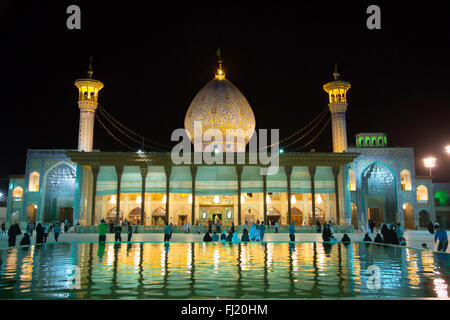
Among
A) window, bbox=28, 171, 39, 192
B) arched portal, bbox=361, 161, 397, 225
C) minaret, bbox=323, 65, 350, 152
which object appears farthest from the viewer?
arched portal, bbox=361, 161, 397, 225

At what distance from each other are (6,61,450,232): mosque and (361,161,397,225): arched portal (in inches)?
3.9

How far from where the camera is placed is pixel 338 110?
34.2 m

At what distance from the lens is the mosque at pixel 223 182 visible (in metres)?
29.3

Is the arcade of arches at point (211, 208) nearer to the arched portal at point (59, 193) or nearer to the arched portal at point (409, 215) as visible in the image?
the arched portal at point (59, 193)

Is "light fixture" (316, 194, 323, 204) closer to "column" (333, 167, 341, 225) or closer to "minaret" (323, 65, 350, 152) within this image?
"column" (333, 167, 341, 225)

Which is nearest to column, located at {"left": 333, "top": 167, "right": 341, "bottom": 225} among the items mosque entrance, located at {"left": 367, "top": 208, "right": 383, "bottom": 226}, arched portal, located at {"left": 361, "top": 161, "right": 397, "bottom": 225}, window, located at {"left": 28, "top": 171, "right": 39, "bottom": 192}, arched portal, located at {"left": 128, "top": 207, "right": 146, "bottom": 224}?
arched portal, located at {"left": 361, "top": 161, "right": 397, "bottom": 225}

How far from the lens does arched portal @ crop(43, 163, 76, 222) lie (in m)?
39.4

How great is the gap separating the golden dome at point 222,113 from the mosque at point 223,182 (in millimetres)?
87

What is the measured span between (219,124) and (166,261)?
24792 millimetres

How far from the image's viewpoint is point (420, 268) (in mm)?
8688

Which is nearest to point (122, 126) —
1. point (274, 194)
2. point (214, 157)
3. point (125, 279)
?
point (214, 157)

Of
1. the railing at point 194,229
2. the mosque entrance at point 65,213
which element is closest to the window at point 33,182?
the mosque entrance at point 65,213

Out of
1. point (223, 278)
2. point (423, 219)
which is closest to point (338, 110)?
point (423, 219)
